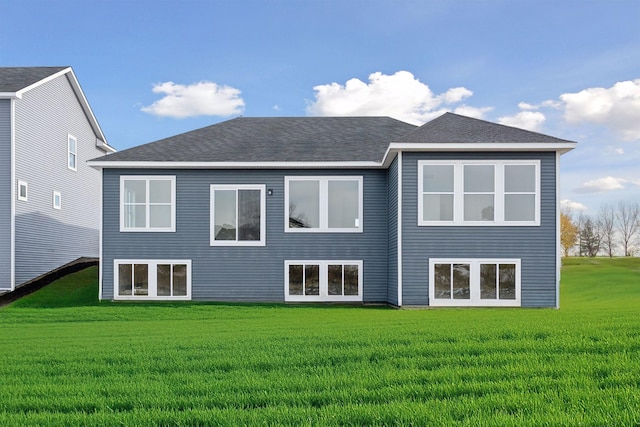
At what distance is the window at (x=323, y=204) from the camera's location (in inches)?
724

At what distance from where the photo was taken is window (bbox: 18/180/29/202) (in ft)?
66.6

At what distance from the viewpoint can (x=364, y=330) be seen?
9672 millimetres

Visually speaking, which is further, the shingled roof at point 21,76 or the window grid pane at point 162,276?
the shingled roof at point 21,76

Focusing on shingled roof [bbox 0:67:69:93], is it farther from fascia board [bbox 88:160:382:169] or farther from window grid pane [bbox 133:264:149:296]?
window grid pane [bbox 133:264:149:296]

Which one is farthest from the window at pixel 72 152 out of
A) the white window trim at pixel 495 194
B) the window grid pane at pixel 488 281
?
the window grid pane at pixel 488 281

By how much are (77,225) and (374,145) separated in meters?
13.8

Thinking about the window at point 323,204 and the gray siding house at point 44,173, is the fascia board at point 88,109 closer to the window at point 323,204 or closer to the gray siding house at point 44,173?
the gray siding house at point 44,173

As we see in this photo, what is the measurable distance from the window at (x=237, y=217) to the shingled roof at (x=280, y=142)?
1034 millimetres

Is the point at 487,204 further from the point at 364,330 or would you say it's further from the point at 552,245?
the point at 364,330

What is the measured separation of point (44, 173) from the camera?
22.2 metres

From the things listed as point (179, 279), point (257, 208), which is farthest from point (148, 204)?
point (257, 208)

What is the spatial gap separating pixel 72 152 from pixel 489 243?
57.7 feet

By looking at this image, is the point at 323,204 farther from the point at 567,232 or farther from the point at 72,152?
the point at 567,232

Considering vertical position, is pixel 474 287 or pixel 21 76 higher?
pixel 21 76
